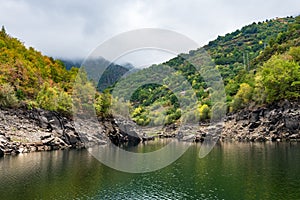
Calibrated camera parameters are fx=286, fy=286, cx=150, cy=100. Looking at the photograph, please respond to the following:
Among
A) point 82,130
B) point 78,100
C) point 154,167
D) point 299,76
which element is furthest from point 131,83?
point 154,167

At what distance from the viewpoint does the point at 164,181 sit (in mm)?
45594

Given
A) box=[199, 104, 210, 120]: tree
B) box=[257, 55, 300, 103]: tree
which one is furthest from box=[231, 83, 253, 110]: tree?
box=[199, 104, 210, 120]: tree

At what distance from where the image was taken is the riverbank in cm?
8496

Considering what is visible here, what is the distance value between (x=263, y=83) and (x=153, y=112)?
84.6 meters

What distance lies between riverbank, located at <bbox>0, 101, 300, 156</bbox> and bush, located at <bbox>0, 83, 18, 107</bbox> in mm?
2235

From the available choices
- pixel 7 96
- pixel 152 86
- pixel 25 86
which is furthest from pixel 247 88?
pixel 7 96

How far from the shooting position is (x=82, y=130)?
111 meters

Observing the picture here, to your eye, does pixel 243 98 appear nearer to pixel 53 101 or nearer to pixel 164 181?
pixel 53 101

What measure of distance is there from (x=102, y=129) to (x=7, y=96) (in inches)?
1725

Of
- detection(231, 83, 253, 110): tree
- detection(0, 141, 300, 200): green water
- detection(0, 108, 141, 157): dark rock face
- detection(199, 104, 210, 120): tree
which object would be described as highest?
detection(231, 83, 253, 110): tree

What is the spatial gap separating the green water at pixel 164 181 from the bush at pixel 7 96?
3521cm

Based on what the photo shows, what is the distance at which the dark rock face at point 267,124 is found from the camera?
3757 inches

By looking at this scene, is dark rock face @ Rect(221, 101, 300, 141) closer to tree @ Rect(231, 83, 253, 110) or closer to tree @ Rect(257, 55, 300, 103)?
tree @ Rect(257, 55, 300, 103)

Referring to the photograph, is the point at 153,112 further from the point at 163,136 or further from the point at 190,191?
the point at 190,191
